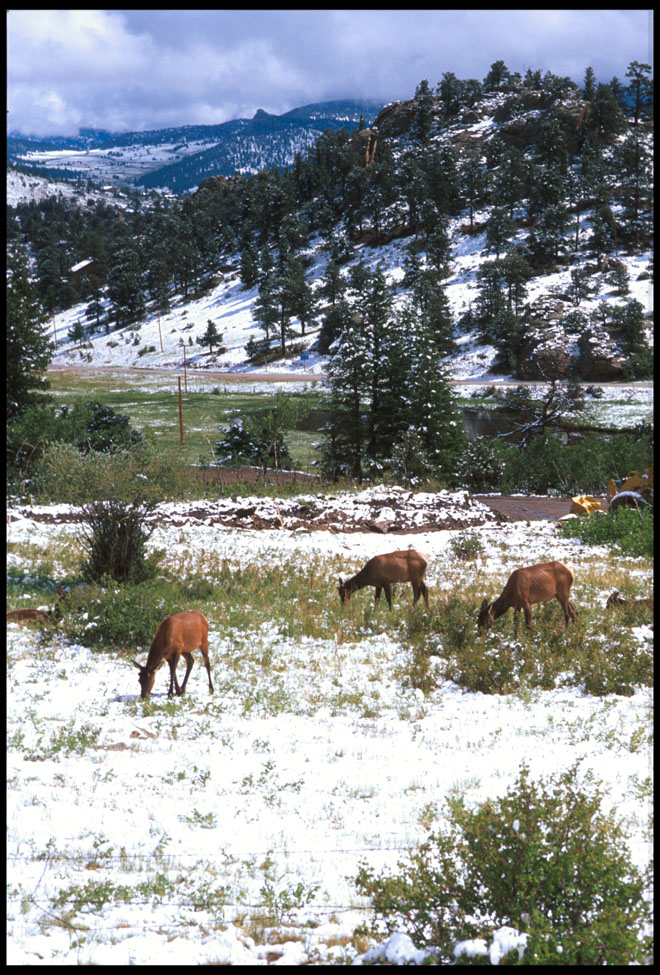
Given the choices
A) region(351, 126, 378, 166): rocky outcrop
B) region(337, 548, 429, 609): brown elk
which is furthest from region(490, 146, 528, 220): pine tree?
region(337, 548, 429, 609): brown elk

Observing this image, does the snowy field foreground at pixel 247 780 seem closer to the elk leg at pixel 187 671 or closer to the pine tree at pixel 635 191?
the elk leg at pixel 187 671

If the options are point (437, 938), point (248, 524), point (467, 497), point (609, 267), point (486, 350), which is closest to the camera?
point (437, 938)

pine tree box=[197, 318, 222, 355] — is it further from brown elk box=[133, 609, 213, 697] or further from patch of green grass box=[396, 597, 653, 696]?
brown elk box=[133, 609, 213, 697]

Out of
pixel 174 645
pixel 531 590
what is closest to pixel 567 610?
pixel 531 590

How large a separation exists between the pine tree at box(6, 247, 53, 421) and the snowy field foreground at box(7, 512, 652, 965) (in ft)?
78.9

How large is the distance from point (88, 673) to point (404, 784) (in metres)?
4.95

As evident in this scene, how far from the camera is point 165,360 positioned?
354ft

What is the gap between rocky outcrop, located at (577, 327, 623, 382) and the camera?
7594 centimetres

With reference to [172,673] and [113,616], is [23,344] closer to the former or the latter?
[113,616]

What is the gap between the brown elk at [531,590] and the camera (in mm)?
10625

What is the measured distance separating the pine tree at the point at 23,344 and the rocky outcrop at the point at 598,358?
198ft

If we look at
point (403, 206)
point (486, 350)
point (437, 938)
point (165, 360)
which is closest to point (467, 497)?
point (437, 938)

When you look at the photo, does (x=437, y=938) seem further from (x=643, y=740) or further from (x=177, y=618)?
(x=177, y=618)

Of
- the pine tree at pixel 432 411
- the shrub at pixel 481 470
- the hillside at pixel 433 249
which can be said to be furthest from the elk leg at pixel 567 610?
the hillside at pixel 433 249
